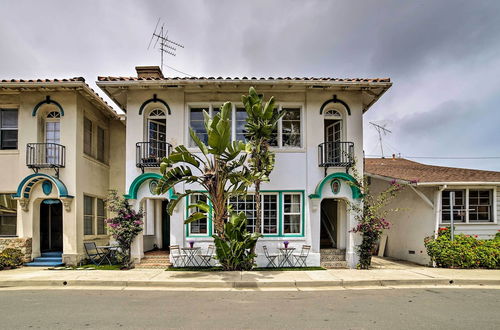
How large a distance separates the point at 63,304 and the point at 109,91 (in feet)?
26.0

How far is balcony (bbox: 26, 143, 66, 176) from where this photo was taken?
11.6 metres

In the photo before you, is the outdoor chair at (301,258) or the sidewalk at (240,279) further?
the outdoor chair at (301,258)

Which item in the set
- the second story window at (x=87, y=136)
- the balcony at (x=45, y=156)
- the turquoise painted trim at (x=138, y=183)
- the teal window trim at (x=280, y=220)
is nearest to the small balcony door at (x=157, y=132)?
the turquoise painted trim at (x=138, y=183)

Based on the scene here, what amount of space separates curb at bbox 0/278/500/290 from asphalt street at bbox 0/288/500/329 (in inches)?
24.3

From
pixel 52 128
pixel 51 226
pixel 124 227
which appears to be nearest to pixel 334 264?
pixel 124 227

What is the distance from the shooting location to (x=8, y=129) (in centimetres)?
1224

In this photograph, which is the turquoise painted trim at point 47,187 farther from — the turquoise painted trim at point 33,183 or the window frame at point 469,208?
the window frame at point 469,208

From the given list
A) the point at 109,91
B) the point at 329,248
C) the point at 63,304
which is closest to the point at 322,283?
the point at 329,248

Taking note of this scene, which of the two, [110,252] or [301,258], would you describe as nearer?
[301,258]

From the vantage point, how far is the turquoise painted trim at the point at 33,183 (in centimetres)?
1141

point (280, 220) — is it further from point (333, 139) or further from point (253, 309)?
point (253, 309)

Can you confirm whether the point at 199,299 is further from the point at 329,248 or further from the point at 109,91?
the point at 109,91

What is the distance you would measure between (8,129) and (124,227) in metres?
6.59

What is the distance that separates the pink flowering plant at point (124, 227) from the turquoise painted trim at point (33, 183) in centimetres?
202
